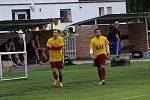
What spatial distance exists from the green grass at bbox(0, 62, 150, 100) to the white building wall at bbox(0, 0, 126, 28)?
81.2 ft

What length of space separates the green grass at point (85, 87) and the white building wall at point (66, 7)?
2476 centimetres

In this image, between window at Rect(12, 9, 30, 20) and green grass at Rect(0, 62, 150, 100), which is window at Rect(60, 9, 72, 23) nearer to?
window at Rect(12, 9, 30, 20)

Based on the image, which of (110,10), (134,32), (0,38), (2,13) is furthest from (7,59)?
(110,10)

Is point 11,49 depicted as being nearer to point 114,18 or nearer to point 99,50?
point 114,18

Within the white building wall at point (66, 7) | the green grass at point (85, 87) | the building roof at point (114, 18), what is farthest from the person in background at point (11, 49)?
the white building wall at point (66, 7)

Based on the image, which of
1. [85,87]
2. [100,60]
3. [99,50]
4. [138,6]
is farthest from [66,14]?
[85,87]

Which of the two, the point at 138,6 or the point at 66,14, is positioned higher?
the point at 138,6

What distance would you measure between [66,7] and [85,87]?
33757mm

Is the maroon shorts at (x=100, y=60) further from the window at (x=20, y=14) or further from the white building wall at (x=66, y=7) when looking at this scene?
the window at (x=20, y=14)

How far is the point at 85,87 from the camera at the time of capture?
2027 centimetres

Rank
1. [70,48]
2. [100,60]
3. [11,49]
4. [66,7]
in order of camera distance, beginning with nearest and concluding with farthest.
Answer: [100,60] < [11,49] < [70,48] < [66,7]

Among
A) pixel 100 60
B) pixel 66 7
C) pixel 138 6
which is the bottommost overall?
pixel 100 60

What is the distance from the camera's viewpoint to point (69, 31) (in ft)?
129

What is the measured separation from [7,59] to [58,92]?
517 inches
